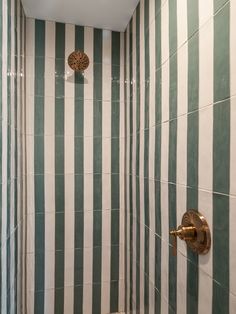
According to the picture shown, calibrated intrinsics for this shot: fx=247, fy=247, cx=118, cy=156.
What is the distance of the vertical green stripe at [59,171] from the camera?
1691mm

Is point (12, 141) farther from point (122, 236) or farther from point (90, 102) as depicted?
point (122, 236)

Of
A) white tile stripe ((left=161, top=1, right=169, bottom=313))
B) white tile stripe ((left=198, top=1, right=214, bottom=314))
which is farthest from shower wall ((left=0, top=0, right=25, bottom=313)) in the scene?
white tile stripe ((left=198, top=1, right=214, bottom=314))

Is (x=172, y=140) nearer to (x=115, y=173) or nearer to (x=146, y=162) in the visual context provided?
(x=146, y=162)

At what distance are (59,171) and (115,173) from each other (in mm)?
394

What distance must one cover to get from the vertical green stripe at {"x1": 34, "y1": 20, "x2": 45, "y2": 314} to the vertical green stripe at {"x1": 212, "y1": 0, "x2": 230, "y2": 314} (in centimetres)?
121

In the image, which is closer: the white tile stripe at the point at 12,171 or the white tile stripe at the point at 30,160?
the white tile stripe at the point at 12,171

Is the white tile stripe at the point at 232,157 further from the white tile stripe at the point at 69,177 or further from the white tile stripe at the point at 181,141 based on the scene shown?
the white tile stripe at the point at 69,177

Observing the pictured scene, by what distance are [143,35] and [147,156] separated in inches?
27.3

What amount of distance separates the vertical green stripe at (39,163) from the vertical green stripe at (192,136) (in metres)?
1.08

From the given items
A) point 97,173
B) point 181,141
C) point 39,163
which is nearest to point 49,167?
point 39,163

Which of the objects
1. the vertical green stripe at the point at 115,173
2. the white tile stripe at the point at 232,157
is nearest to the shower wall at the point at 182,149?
the white tile stripe at the point at 232,157

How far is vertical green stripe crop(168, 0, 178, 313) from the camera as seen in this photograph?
3.37ft

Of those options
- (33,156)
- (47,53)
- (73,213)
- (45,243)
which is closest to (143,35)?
(47,53)

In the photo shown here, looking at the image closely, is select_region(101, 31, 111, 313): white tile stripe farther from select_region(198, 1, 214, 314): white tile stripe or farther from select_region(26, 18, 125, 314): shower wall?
select_region(198, 1, 214, 314): white tile stripe
